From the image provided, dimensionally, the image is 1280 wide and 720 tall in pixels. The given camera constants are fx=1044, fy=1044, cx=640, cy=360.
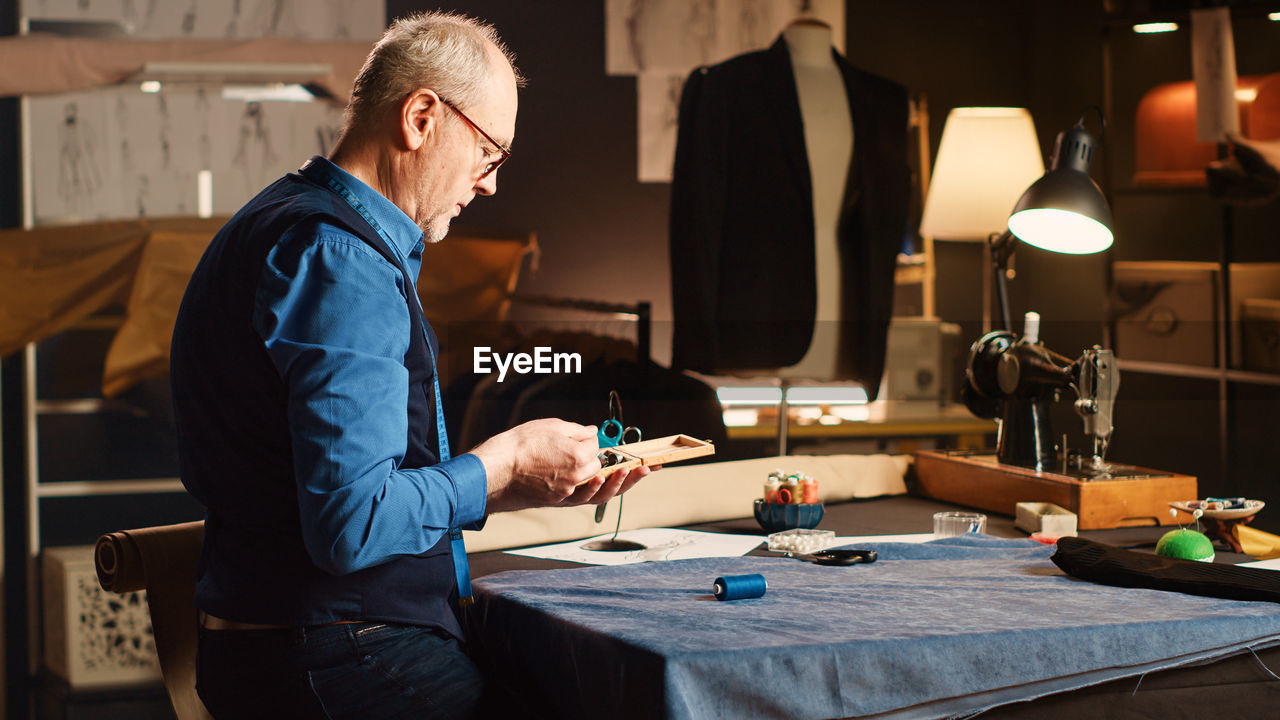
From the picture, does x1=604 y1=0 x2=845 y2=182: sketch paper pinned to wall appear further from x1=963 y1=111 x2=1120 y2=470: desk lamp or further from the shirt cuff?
the shirt cuff

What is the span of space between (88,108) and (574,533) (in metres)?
2.30

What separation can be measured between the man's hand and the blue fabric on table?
17 cm

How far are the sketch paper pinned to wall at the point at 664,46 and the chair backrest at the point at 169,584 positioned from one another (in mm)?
2534

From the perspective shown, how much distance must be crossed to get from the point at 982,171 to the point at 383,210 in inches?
97.6

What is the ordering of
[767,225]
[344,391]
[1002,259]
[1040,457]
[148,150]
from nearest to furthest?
[344,391], [1040,457], [1002,259], [148,150], [767,225]

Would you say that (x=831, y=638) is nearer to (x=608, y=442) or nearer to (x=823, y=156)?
(x=608, y=442)

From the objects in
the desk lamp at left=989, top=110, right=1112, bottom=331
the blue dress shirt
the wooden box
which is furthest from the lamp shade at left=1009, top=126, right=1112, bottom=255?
the wooden box

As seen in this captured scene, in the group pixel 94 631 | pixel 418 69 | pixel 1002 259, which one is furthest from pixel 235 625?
pixel 94 631

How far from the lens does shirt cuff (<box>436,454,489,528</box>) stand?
113 cm

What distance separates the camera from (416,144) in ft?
4.05

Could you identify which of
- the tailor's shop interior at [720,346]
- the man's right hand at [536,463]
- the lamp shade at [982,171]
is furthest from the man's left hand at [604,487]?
the lamp shade at [982,171]

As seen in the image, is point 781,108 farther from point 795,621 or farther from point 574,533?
point 795,621

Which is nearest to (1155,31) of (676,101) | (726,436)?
(676,101)

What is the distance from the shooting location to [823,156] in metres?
3.52
